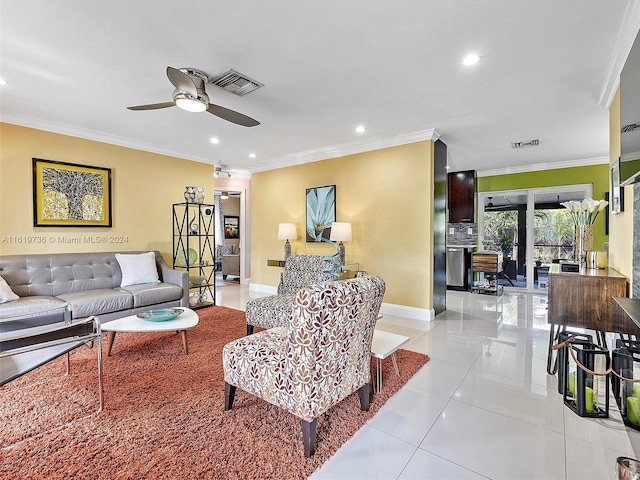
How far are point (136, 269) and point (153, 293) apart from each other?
530 millimetres

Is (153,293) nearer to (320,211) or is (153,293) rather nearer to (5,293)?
(5,293)

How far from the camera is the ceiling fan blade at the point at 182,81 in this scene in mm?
2201

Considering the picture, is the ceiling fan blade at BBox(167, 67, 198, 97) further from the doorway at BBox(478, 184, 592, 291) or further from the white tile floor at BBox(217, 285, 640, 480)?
the doorway at BBox(478, 184, 592, 291)

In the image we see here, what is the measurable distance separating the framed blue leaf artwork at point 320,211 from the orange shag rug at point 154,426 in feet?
9.50

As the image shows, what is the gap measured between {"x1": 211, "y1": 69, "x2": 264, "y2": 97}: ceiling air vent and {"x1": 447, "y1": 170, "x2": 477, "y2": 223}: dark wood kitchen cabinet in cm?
507

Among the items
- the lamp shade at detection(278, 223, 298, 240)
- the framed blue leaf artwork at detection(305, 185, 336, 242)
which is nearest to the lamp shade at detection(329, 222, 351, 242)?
the framed blue leaf artwork at detection(305, 185, 336, 242)

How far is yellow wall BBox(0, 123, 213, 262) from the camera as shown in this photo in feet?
12.1

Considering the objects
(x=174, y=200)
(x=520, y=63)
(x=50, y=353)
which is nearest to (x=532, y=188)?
(x=520, y=63)

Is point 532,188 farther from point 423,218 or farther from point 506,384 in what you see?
point 506,384

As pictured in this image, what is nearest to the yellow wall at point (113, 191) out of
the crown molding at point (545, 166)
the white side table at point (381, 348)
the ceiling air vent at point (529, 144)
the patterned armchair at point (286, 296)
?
the patterned armchair at point (286, 296)

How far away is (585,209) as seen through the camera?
9.90 ft

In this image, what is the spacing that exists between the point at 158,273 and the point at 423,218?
3855mm

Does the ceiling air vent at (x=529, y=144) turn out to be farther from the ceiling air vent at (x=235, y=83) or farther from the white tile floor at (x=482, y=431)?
the ceiling air vent at (x=235, y=83)

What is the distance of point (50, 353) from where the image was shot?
83.6 inches
